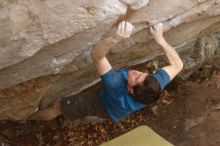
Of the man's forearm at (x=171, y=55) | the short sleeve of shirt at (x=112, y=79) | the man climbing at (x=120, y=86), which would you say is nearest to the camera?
the man climbing at (x=120, y=86)

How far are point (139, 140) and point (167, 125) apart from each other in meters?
2.71

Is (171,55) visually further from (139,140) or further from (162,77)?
(139,140)

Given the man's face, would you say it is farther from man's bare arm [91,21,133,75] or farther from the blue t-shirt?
man's bare arm [91,21,133,75]

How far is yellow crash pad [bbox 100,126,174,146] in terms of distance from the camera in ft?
17.4

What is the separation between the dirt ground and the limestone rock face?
76cm

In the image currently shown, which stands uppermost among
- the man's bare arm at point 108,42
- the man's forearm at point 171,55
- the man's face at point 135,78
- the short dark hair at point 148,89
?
the man's bare arm at point 108,42

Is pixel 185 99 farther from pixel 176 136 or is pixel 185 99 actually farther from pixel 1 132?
pixel 1 132

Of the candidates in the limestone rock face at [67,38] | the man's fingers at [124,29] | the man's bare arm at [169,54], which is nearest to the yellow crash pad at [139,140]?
the man's bare arm at [169,54]

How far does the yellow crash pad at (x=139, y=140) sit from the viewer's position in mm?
5293

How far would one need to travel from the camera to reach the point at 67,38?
14.5ft

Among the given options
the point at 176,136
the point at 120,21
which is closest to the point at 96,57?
the point at 120,21

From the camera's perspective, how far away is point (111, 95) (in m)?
5.24

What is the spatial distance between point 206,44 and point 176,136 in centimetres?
194

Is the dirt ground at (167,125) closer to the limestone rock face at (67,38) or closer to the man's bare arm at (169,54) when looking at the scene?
the limestone rock face at (67,38)
